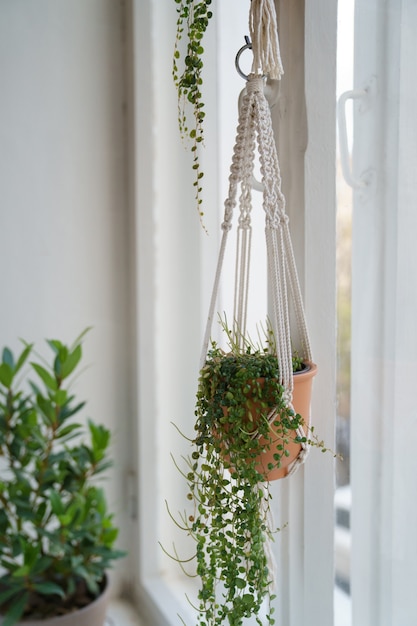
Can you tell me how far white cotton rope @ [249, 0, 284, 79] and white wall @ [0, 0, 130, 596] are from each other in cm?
87

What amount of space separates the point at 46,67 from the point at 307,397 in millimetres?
1134

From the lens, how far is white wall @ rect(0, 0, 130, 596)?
4.68ft

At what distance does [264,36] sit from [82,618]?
1.05 meters

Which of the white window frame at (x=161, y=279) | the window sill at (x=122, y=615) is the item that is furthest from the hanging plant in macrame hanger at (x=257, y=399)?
the window sill at (x=122, y=615)

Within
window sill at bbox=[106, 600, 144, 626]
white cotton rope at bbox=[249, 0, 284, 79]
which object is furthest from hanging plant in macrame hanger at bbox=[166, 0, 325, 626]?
window sill at bbox=[106, 600, 144, 626]

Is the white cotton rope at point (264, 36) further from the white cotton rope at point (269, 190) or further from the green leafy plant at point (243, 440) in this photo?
the green leafy plant at point (243, 440)

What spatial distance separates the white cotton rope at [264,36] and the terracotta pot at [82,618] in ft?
3.30

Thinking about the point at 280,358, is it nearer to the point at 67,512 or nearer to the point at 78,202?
the point at 67,512

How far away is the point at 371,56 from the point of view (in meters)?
0.75

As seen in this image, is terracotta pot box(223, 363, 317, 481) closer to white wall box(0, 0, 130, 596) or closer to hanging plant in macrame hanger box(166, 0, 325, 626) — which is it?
hanging plant in macrame hanger box(166, 0, 325, 626)

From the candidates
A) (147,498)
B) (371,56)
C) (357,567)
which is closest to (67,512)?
(147,498)

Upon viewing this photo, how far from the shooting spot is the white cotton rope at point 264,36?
0.71 metres

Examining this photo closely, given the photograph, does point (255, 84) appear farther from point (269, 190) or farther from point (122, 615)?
point (122, 615)

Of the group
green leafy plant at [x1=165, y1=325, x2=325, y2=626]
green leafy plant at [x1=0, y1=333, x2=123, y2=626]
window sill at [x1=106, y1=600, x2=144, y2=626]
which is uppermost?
green leafy plant at [x1=165, y1=325, x2=325, y2=626]
